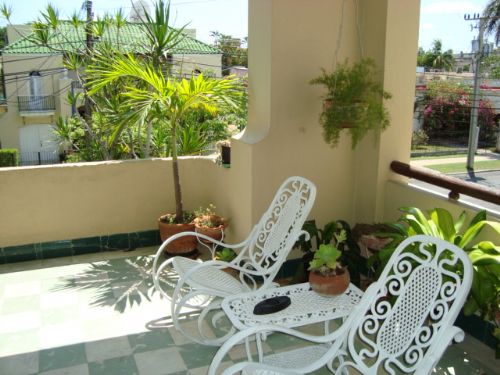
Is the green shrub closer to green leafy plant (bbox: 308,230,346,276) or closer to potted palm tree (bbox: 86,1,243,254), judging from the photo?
potted palm tree (bbox: 86,1,243,254)

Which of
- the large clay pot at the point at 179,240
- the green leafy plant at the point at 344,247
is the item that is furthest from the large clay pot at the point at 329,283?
the large clay pot at the point at 179,240

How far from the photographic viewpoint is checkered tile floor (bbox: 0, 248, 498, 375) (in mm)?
2863

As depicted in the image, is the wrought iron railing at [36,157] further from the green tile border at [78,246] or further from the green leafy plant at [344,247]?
the green leafy plant at [344,247]

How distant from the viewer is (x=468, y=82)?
57.1 ft

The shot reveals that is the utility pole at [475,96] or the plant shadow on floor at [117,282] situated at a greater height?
the utility pole at [475,96]

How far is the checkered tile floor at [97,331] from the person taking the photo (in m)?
2.86

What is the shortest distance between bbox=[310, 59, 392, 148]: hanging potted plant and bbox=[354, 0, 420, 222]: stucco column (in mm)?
268

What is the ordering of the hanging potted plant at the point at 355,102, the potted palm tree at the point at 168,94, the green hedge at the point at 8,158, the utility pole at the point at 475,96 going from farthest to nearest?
the green hedge at the point at 8,158 → the utility pole at the point at 475,96 → the potted palm tree at the point at 168,94 → the hanging potted plant at the point at 355,102

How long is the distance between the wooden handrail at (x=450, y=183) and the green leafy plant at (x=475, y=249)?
13cm

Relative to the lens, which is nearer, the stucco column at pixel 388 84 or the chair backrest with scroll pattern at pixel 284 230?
the chair backrest with scroll pattern at pixel 284 230

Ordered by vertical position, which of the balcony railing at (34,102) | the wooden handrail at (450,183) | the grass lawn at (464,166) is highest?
the balcony railing at (34,102)

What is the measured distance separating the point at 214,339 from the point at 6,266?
232cm

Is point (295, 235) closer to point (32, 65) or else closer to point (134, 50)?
point (134, 50)

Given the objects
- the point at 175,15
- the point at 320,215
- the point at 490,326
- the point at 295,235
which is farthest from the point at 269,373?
the point at 175,15
